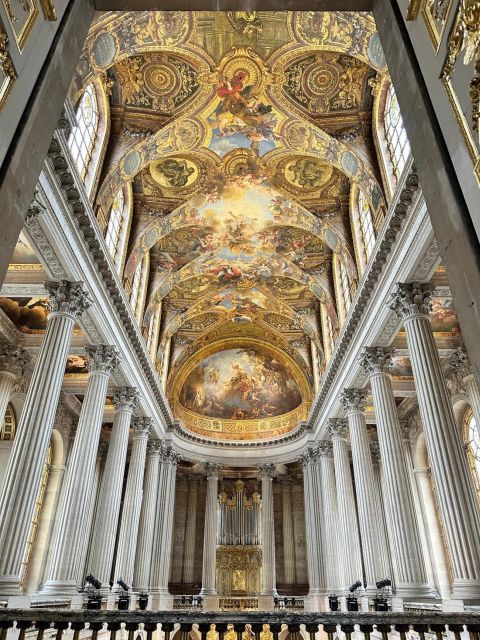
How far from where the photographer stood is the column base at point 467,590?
336 inches

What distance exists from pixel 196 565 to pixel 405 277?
22835 mm

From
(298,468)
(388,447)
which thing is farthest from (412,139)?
(298,468)

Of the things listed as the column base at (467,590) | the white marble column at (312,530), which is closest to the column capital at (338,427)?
the white marble column at (312,530)

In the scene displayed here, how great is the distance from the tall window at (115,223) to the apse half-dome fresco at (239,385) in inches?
545

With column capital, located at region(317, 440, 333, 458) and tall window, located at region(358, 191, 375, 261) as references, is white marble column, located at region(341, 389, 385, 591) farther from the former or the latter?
column capital, located at region(317, 440, 333, 458)

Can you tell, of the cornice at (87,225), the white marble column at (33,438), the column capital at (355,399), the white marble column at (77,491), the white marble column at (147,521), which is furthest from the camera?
the white marble column at (147,521)

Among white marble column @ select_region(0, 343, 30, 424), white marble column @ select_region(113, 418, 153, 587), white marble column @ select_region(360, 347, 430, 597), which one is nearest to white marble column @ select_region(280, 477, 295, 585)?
white marble column @ select_region(113, 418, 153, 587)

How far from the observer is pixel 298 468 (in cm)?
2905

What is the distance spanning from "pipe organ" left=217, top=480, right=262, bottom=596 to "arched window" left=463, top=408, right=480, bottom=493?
1464 centimetres

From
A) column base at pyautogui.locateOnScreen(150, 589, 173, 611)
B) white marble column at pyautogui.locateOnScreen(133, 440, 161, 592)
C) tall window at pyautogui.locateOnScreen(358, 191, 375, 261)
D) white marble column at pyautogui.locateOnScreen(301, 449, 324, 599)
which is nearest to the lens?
tall window at pyautogui.locateOnScreen(358, 191, 375, 261)

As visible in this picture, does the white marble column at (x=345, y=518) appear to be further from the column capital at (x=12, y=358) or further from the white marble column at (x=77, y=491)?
the column capital at (x=12, y=358)

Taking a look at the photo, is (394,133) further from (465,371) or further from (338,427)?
(338,427)

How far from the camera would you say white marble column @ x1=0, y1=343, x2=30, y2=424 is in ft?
52.5

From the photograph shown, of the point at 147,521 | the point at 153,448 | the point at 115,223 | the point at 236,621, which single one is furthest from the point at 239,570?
the point at 236,621
